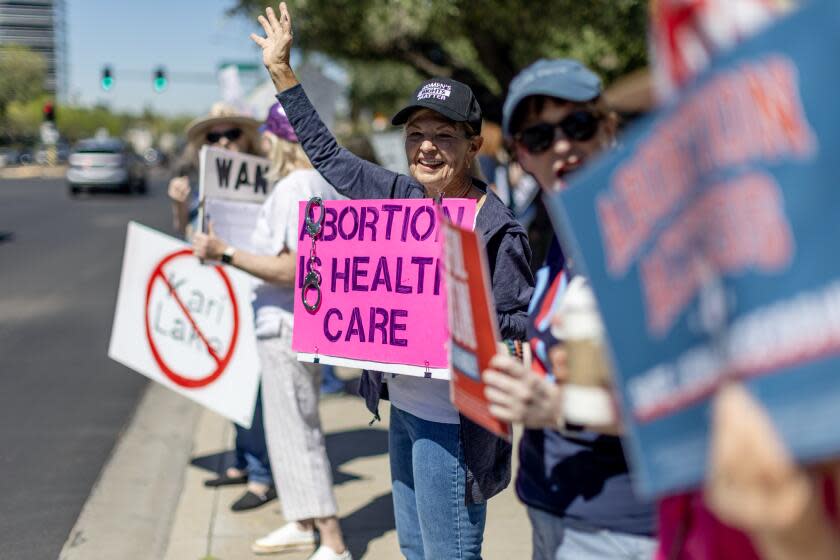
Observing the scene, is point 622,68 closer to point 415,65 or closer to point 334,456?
point 415,65

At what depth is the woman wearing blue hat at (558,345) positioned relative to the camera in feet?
6.85

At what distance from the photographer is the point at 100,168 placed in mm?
33688

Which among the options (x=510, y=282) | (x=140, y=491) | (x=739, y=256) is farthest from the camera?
(x=140, y=491)

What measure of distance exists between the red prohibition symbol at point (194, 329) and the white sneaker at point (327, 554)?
44.4 inches

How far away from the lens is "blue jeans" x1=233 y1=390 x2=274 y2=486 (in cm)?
528

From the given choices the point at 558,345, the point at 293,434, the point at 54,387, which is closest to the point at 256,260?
the point at 293,434

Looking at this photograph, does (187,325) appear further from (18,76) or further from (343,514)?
(18,76)

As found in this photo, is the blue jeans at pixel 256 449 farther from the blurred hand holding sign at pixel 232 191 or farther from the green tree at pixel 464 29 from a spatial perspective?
the green tree at pixel 464 29

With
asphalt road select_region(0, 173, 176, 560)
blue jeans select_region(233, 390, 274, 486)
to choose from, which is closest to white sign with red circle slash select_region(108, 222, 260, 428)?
blue jeans select_region(233, 390, 274, 486)

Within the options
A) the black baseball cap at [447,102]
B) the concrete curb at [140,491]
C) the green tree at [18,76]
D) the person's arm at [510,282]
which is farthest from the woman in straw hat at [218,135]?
the green tree at [18,76]

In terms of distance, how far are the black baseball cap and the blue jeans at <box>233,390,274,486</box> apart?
2.62 m

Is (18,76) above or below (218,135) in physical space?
above

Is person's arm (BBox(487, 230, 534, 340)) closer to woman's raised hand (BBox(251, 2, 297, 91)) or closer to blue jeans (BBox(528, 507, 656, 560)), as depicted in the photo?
blue jeans (BBox(528, 507, 656, 560))

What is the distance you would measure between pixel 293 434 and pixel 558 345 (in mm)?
2490
